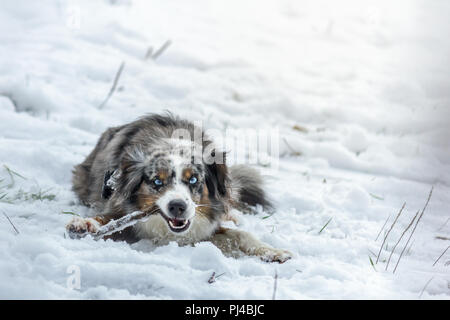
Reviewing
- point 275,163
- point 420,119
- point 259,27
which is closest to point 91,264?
point 275,163

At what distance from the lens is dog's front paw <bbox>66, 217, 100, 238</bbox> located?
111 inches

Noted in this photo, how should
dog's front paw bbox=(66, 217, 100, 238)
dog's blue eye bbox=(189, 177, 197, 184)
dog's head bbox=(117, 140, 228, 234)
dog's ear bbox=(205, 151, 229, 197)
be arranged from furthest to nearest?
dog's ear bbox=(205, 151, 229, 197) < dog's blue eye bbox=(189, 177, 197, 184) < dog's head bbox=(117, 140, 228, 234) < dog's front paw bbox=(66, 217, 100, 238)

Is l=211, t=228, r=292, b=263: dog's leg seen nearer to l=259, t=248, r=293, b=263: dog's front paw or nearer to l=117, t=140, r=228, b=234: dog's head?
l=259, t=248, r=293, b=263: dog's front paw

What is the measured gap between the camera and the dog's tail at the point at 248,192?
390cm

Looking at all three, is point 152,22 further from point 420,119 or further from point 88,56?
point 420,119

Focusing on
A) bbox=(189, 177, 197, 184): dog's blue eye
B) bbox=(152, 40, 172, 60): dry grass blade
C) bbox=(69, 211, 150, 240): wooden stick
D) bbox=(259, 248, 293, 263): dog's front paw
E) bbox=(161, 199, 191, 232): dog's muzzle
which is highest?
bbox=(152, 40, 172, 60): dry grass blade

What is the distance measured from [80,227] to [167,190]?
603 millimetres

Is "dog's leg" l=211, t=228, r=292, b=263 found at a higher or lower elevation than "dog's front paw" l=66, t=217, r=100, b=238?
lower

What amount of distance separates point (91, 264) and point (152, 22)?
24.8 ft

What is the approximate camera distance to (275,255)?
2891 mm

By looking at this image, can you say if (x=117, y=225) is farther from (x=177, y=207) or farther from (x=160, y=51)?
(x=160, y=51)

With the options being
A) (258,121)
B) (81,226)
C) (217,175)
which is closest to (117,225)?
(81,226)

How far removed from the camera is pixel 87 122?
513cm

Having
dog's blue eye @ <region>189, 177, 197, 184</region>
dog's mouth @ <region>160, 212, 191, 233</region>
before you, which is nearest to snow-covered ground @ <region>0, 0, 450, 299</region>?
dog's mouth @ <region>160, 212, 191, 233</region>
